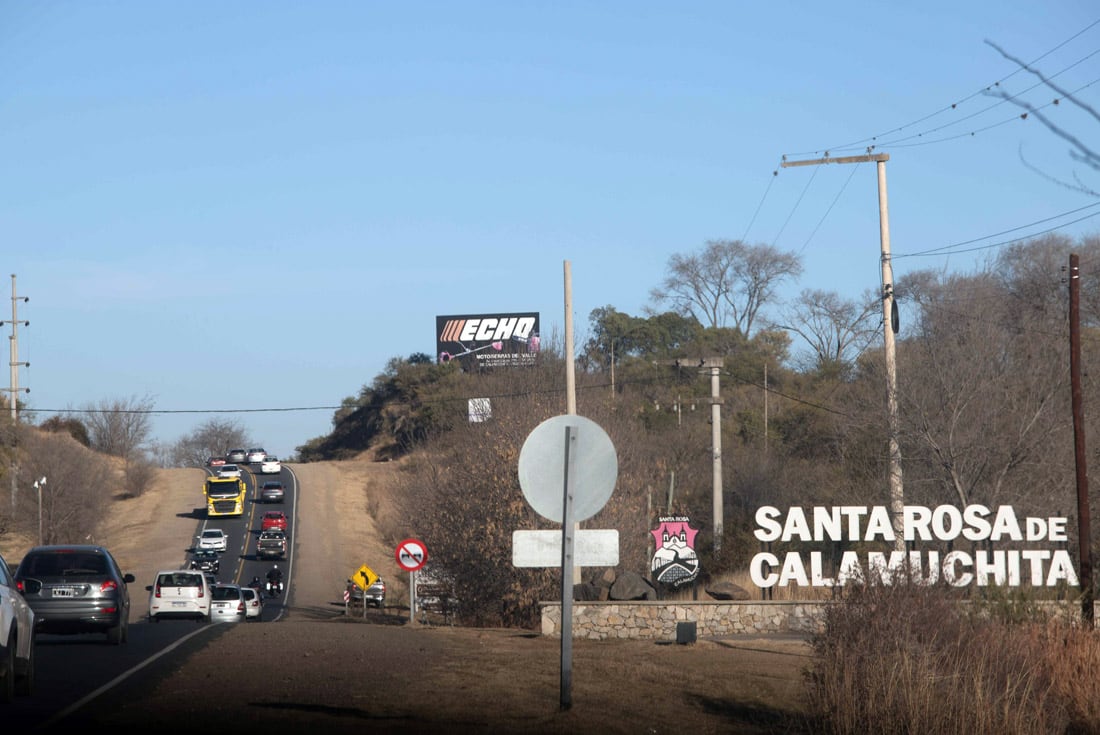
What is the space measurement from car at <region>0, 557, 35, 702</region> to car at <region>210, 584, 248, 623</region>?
23.6 meters

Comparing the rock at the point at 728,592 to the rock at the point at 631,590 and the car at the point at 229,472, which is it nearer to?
the rock at the point at 631,590

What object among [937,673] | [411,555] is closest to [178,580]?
[411,555]

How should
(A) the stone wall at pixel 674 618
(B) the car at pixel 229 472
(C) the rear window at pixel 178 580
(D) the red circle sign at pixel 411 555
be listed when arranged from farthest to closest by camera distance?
(B) the car at pixel 229 472 < (C) the rear window at pixel 178 580 < (D) the red circle sign at pixel 411 555 < (A) the stone wall at pixel 674 618

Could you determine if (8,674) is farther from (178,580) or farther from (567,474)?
(178,580)

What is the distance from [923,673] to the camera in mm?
11039

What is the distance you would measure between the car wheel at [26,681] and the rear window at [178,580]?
20.1 metres

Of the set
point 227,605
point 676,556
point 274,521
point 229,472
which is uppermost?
point 229,472

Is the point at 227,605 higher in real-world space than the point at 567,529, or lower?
lower

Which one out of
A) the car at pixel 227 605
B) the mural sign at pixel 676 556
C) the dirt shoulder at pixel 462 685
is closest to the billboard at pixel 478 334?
the car at pixel 227 605

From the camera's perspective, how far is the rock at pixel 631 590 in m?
26.3

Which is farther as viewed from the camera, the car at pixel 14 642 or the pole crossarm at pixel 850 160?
the pole crossarm at pixel 850 160

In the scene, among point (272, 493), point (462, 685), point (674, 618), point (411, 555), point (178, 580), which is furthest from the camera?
point (272, 493)

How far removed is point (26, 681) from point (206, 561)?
49845 mm

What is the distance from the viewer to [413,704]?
12.5 m
